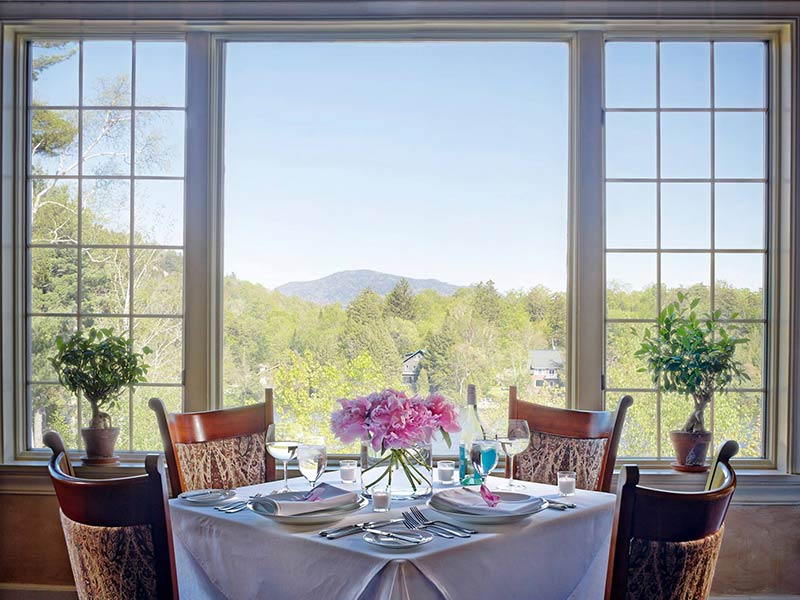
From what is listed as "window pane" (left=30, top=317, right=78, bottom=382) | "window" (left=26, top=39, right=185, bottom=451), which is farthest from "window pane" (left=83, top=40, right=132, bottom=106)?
"window pane" (left=30, top=317, right=78, bottom=382)

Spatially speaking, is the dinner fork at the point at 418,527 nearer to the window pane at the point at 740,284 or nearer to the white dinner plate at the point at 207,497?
the white dinner plate at the point at 207,497

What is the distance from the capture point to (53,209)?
139 inches

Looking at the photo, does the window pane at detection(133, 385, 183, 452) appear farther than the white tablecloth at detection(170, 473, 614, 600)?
Yes

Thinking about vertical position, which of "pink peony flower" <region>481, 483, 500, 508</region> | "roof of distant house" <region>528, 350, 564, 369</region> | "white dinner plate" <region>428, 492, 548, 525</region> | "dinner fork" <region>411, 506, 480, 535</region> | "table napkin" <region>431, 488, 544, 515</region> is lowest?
"dinner fork" <region>411, 506, 480, 535</region>

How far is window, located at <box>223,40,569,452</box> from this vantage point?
3482 mm

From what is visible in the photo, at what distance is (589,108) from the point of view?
341 centimetres

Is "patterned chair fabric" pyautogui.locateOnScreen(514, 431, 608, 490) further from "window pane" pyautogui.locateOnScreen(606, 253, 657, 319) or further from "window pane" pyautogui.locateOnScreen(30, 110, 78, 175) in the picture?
"window pane" pyautogui.locateOnScreen(30, 110, 78, 175)

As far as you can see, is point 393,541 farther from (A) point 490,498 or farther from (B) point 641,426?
(B) point 641,426

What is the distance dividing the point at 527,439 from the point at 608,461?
1.85ft

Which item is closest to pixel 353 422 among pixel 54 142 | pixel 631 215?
pixel 631 215

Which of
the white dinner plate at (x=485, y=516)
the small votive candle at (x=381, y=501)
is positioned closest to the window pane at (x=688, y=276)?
the white dinner plate at (x=485, y=516)

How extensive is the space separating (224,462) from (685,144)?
2.47m

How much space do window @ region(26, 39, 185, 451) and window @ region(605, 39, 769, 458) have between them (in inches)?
80.3

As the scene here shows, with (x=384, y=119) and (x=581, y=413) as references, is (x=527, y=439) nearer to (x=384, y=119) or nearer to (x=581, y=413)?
(x=581, y=413)
